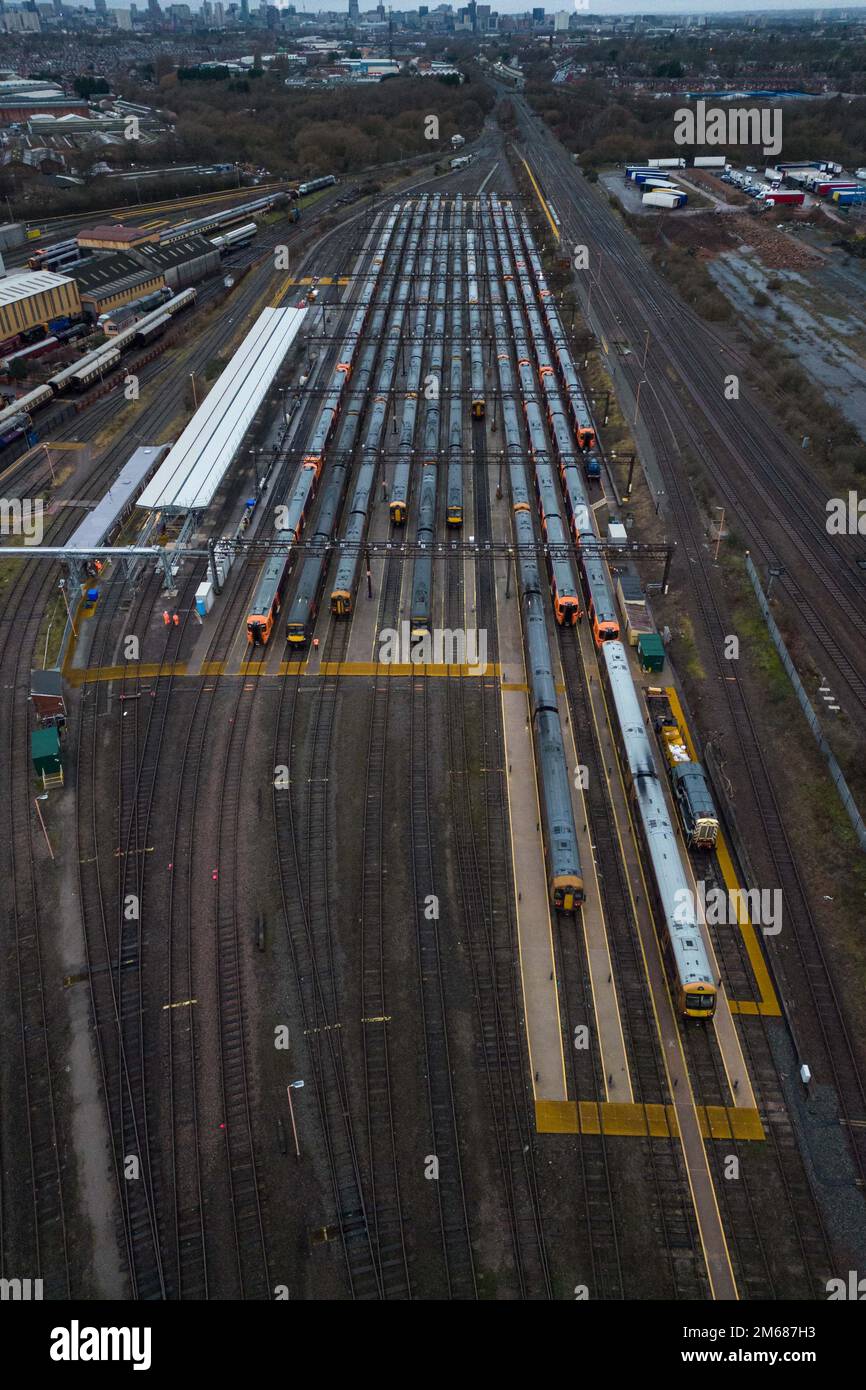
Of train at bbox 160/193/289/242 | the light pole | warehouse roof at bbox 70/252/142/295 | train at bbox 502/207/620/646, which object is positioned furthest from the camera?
train at bbox 160/193/289/242

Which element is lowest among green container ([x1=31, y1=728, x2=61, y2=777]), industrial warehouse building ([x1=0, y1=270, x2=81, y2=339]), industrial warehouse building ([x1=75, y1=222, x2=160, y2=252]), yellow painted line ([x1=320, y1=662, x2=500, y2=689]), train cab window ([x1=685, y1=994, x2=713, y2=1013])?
train cab window ([x1=685, y1=994, x2=713, y2=1013])

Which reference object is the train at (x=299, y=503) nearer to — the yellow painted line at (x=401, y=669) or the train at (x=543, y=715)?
the yellow painted line at (x=401, y=669)

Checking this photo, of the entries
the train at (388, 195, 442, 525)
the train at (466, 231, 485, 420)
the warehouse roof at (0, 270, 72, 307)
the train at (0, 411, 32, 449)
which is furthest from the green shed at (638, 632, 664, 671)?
the warehouse roof at (0, 270, 72, 307)

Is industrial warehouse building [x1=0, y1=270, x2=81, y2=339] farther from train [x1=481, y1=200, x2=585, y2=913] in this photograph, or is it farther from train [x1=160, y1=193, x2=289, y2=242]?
train [x1=481, y1=200, x2=585, y2=913]

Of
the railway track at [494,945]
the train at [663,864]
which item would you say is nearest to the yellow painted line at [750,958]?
the train at [663,864]

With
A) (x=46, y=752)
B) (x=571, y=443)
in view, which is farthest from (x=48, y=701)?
(x=571, y=443)

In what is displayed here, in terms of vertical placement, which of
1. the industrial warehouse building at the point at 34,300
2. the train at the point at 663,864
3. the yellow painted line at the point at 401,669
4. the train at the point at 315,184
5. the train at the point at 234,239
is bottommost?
the train at the point at 663,864
